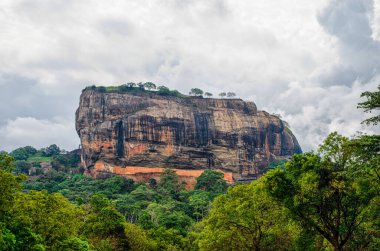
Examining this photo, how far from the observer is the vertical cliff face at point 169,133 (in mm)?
94375

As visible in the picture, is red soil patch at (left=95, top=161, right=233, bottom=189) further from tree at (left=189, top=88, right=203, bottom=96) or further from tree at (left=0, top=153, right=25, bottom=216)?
tree at (left=0, top=153, right=25, bottom=216)

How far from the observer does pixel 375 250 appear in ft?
62.0

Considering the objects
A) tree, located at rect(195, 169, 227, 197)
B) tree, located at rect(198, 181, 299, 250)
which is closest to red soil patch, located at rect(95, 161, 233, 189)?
tree, located at rect(195, 169, 227, 197)

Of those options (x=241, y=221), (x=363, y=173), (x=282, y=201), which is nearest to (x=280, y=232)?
(x=241, y=221)

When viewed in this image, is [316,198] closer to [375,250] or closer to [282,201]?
[282,201]

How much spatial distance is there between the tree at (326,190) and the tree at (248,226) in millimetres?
3358

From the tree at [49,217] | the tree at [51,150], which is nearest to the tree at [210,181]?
the tree at [51,150]

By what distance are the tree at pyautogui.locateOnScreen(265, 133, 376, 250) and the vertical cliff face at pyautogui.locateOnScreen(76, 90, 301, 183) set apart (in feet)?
253

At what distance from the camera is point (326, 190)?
17.8 metres

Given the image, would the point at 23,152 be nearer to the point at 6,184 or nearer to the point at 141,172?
the point at 141,172

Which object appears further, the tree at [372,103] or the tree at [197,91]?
the tree at [197,91]

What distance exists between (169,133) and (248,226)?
7443 centimetres

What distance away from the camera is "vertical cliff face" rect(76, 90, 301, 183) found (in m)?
94.4

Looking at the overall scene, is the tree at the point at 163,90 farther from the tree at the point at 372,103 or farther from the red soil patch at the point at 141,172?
the tree at the point at 372,103
